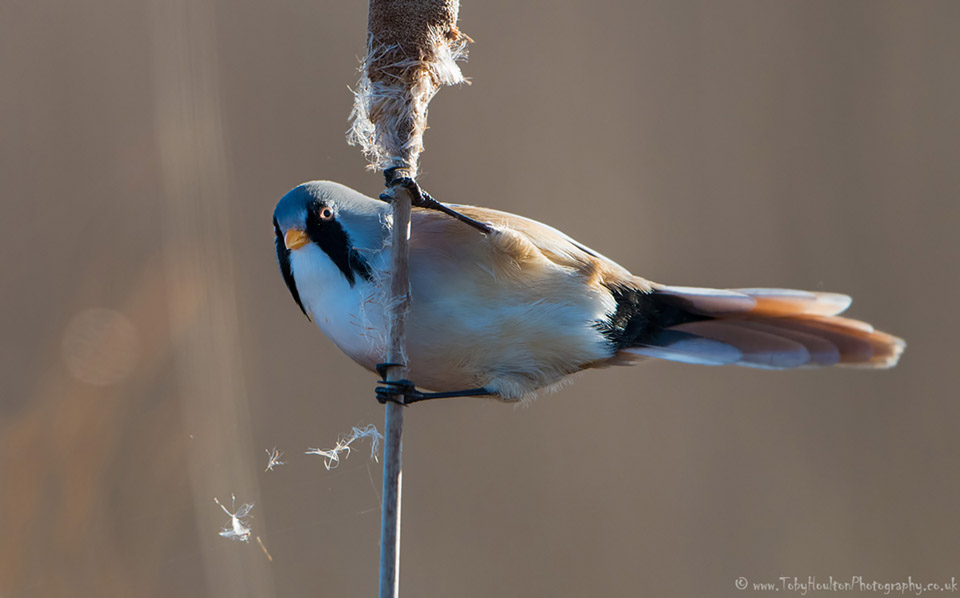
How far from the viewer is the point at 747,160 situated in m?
2.53

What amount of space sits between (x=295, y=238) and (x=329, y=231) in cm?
6

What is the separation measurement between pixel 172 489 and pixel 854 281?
88.3 inches

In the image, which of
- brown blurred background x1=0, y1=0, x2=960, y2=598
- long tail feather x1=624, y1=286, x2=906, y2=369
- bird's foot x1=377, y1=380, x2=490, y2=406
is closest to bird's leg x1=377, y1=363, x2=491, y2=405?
bird's foot x1=377, y1=380, x2=490, y2=406

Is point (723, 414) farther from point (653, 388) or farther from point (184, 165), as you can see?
point (184, 165)

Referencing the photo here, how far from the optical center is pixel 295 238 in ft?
3.89

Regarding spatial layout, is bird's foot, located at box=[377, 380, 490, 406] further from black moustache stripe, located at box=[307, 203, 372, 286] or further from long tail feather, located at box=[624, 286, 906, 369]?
long tail feather, located at box=[624, 286, 906, 369]

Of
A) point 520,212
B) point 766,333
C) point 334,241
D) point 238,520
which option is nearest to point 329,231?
point 334,241

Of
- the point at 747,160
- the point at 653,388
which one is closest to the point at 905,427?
the point at 653,388

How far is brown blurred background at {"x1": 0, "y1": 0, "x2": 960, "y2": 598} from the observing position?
175 cm

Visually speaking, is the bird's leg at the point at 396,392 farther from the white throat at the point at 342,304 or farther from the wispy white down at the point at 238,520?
the wispy white down at the point at 238,520

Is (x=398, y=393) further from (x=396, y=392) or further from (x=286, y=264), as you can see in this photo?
(x=286, y=264)

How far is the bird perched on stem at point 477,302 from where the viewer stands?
1175mm

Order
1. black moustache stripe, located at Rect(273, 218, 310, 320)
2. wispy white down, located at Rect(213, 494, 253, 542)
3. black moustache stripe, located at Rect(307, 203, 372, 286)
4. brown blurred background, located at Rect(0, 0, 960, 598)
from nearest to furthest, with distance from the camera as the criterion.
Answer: black moustache stripe, located at Rect(307, 203, 372, 286)
black moustache stripe, located at Rect(273, 218, 310, 320)
wispy white down, located at Rect(213, 494, 253, 542)
brown blurred background, located at Rect(0, 0, 960, 598)

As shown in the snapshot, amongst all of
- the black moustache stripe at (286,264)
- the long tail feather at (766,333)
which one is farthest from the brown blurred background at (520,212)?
the long tail feather at (766,333)
